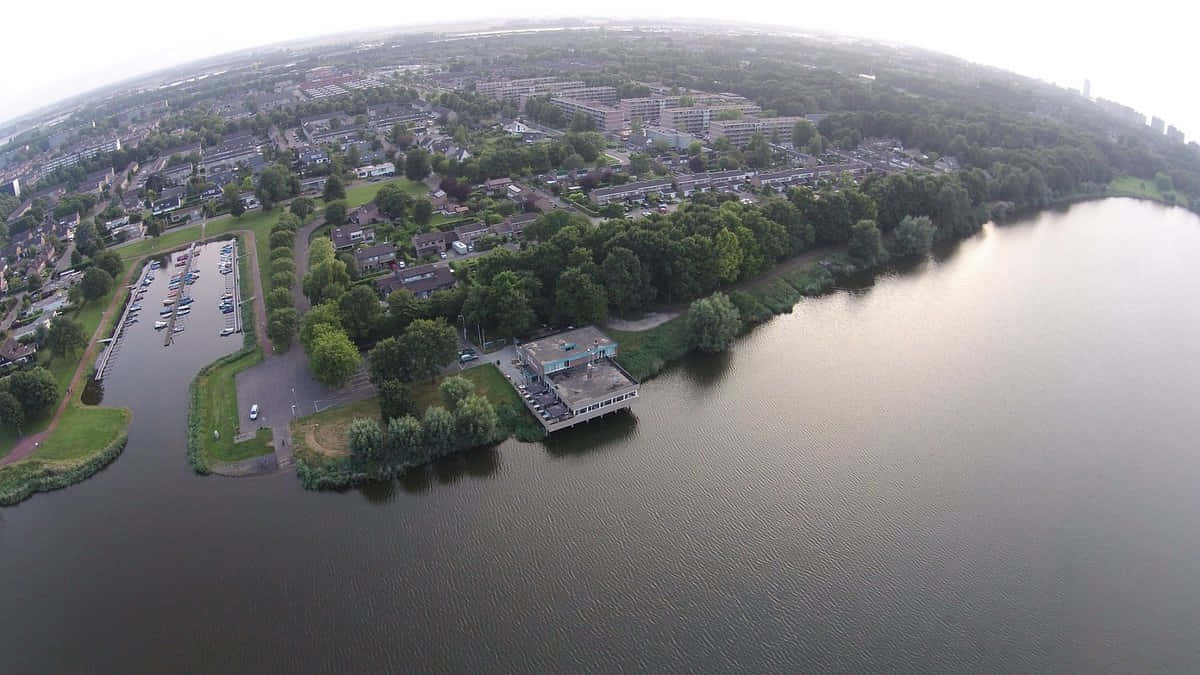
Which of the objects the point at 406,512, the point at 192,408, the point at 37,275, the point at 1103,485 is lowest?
the point at 1103,485

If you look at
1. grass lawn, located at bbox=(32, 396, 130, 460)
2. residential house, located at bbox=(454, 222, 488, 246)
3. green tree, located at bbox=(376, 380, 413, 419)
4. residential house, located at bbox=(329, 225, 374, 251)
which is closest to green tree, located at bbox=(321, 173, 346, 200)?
residential house, located at bbox=(329, 225, 374, 251)

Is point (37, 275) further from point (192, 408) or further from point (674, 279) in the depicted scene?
point (674, 279)

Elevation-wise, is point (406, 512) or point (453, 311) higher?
point (453, 311)

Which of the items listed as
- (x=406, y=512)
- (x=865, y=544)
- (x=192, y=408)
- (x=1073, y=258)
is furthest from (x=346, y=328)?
(x=1073, y=258)

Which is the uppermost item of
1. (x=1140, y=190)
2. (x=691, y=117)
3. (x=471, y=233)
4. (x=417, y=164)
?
(x=691, y=117)

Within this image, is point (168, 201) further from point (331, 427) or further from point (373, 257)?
point (331, 427)

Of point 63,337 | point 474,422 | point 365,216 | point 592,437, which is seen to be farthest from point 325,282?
point 592,437

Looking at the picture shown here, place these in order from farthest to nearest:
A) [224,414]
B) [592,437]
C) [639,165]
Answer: [639,165], [224,414], [592,437]
